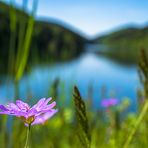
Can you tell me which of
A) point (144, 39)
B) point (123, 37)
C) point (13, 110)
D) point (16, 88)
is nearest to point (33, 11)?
point (16, 88)

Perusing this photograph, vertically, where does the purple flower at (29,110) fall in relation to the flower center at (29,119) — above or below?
above

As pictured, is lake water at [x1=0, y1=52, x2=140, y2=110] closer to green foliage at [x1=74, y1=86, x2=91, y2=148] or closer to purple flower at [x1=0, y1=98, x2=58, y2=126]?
green foliage at [x1=74, y1=86, x2=91, y2=148]

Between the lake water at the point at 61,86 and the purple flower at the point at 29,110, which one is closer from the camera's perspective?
the purple flower at the point at 29,110

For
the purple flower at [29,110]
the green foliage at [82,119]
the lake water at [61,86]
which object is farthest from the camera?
the lake water at [61,86]

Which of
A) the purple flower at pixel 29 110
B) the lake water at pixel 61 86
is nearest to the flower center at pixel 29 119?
the purple flower at pixel 29 110

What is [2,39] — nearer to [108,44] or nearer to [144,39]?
[144,39]

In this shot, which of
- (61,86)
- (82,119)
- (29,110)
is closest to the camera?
(29,110)

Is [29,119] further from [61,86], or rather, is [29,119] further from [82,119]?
[61,86]

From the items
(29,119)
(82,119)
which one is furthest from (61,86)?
(29,119)

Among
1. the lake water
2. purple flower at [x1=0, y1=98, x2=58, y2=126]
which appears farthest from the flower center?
the lake water

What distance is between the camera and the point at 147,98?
1.33 metres

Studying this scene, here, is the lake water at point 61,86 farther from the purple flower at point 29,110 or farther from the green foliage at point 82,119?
the purple flower at point 29,110

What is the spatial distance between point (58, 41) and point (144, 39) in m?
46.2

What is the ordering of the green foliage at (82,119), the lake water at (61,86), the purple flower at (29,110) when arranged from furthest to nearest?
the lake water at (61,86) → the green foliage at (82,119) → the purple flower at (29,110)
